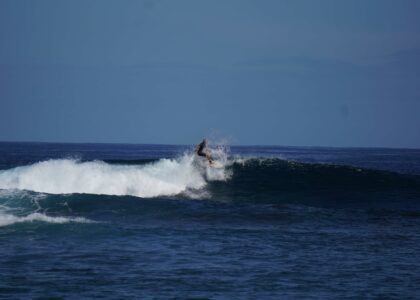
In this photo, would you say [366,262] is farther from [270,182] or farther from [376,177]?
[376,177]

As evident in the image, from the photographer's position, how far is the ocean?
38.4 ft

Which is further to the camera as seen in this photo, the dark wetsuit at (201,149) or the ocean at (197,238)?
the dark wetsuit at (201,149)

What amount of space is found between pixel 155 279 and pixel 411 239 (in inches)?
322

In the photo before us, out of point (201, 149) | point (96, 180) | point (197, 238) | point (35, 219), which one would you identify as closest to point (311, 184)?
point (201, 149)

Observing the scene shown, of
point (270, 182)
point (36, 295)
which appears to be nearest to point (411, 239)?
point (36, 295)

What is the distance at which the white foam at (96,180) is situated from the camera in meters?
27.0

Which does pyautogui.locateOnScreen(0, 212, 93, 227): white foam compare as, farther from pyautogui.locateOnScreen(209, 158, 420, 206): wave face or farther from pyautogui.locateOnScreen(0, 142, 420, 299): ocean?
pyautogui.locateOnScreen(209, 158, 420, 206): wave face

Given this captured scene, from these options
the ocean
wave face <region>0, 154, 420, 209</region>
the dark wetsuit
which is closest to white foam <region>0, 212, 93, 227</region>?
the ocean

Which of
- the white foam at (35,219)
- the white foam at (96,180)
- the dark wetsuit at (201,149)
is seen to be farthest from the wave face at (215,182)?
the white foam at (35,219)

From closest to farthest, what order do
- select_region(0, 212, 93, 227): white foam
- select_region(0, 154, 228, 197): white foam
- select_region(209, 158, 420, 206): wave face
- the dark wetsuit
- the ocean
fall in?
the ocean
select_region(0, 212, 93, 227): white foam
the dark wetsuit
select_region(0, 154, 228, 197): white foam
select_region(209, 158, 420, 206): wave face

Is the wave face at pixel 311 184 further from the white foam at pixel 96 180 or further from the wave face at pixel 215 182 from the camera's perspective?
the white foam at pixel 96 180

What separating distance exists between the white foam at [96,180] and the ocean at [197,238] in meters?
0.05

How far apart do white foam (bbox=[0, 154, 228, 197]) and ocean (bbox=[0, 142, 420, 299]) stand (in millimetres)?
53

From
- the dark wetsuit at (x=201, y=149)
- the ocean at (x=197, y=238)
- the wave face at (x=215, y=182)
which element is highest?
the dark wetsuit at (x=201, y=149)
